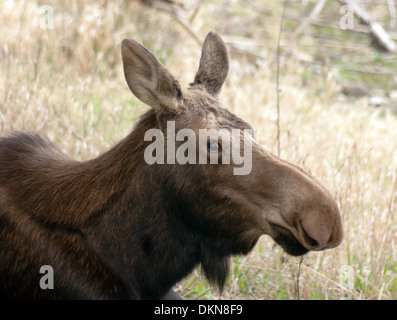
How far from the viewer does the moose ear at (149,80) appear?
3.38 metres

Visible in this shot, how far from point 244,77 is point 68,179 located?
5902mm

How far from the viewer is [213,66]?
3955 mm

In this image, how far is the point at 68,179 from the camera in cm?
358

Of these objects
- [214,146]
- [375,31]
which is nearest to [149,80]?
[214,146]

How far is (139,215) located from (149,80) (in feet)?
2.28

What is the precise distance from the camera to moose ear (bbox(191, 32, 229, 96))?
3.90 m

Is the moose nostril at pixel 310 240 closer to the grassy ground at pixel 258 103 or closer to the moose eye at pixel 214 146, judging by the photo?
the moose eye at pixel 214 146

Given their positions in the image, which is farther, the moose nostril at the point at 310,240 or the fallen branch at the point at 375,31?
the fallen branch at the point at 375,31

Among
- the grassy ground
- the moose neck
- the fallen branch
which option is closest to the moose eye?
the moose neck

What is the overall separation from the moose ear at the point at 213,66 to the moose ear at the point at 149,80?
45 cm

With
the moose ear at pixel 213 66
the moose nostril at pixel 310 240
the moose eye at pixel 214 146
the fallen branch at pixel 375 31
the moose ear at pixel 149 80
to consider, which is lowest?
the moose nostril at pixel 310 240

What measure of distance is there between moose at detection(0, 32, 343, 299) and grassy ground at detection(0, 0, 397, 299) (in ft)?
4.04

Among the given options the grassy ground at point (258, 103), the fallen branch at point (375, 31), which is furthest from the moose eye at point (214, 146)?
the fallen branch at point (375, 31)

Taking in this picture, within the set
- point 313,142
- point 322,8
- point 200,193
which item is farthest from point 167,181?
point 322,8
